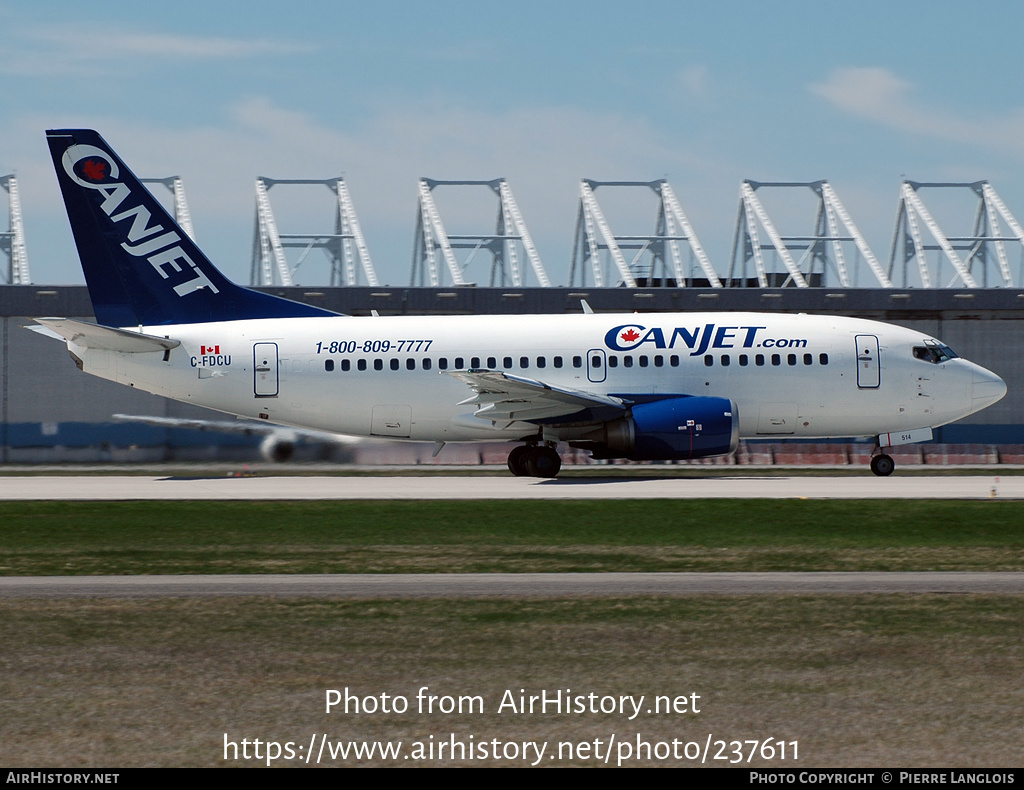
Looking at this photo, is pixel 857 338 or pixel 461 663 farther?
pixel 857 338

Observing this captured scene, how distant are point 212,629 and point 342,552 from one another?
642cm

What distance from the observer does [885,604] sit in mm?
14039

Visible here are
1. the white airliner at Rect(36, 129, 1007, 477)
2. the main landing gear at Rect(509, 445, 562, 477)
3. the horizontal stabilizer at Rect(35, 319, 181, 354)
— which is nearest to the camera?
the horizontal stabilizer at Rect(35, 319, 181, 354)

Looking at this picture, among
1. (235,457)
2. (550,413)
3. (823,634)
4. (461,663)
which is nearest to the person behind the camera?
(461,663)

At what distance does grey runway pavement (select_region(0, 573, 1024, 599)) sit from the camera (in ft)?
49.4

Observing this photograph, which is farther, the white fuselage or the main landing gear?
the main landing gear

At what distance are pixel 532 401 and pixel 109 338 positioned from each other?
1207 cm

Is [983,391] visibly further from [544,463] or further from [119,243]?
[119,243]

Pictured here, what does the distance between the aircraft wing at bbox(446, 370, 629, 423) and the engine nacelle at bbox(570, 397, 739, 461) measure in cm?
67

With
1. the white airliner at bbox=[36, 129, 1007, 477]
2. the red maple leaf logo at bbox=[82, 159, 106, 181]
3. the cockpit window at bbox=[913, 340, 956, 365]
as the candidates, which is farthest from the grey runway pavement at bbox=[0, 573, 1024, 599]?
the red maple leaf logo at bbox=[82, 159, 106, 181]

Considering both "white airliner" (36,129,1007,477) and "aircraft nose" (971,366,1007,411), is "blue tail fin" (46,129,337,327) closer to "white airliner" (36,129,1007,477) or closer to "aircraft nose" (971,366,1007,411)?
"white airliner" (36,129,1007,477)

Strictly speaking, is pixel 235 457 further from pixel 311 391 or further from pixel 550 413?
pixel 550 413

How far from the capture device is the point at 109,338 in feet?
111
